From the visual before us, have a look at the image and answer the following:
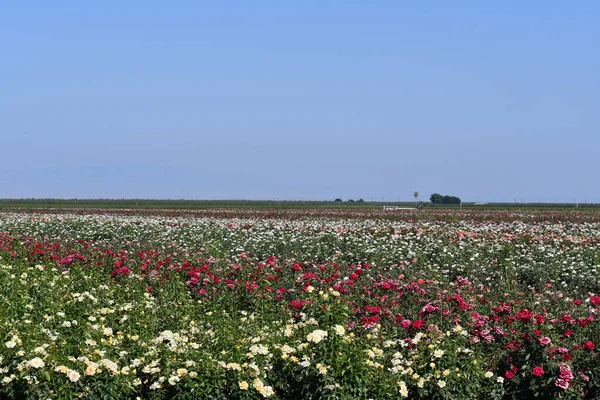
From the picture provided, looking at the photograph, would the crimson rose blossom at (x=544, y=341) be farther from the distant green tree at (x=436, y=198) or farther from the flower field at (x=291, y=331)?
the distant green tree at (x=436, y=198)

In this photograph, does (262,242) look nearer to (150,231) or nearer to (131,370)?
(150,231)

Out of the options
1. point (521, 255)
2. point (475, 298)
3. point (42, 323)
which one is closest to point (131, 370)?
point (42, 323)

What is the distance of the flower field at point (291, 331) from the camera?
18.6 feet

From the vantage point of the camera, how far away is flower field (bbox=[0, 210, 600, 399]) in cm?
566

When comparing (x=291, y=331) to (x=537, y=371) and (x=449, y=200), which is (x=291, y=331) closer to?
(x=537, y=371)

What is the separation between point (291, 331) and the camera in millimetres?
6746

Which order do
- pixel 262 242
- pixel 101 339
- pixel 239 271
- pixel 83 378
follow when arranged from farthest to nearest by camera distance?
1. pixel 262 242
2. pixel 239 271
3. pixel 101 339
4. pixel 83 378

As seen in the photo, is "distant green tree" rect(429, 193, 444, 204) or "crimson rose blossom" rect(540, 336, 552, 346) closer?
"crimson rose blossom" rect(540, 336, 552, 346)

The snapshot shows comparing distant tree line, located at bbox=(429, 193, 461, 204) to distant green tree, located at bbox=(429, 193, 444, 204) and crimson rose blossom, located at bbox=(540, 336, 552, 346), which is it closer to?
distant green tree, located at bbox=(429, 193, 444, 204)

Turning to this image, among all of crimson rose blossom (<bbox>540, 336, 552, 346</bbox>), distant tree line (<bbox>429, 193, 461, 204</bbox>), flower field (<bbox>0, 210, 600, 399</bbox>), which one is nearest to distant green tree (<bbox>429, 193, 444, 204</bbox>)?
distant tree line (<bbox>429, 193, 461, 204</bbox>)

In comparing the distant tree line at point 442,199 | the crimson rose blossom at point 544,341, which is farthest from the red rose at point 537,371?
the distant tree line at point 442,199

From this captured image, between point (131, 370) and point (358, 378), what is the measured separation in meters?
2.02

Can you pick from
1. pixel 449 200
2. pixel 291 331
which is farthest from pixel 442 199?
pixel 291 331

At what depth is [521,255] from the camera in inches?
554
